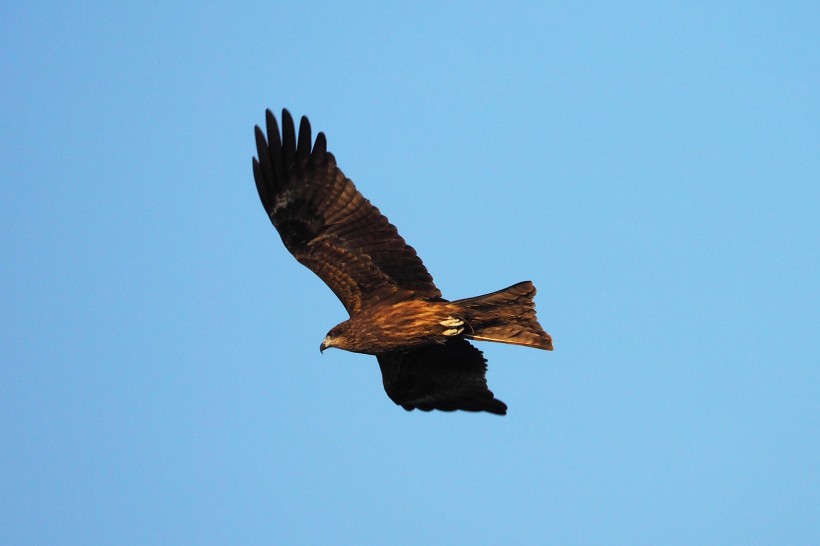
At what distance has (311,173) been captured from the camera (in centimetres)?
1302

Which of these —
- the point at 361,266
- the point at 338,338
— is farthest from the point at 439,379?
the point at 361,266

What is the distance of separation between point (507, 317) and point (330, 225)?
2116 mm

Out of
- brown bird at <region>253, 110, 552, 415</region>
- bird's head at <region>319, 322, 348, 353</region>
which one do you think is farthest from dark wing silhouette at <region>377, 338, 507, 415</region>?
bird's head at <region>319, 322, 348, 353</region>

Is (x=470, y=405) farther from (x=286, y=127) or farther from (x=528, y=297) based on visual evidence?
(x=286, y=127)

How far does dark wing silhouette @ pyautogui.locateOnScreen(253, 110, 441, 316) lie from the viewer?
1290 centimetres

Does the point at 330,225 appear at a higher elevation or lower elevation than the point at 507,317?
higher

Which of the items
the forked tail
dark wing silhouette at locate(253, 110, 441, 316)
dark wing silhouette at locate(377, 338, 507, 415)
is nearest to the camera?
the forked tail

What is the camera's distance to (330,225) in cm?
1309

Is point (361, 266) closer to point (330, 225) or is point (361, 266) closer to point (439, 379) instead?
point (330, 225)

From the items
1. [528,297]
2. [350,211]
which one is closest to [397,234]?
[350,211]

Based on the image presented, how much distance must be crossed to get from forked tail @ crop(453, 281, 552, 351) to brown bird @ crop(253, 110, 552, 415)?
0.4 inches

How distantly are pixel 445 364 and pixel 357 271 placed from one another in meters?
1.75

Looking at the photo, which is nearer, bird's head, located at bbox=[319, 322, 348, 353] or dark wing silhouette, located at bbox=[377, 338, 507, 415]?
bird's head, located at bbox=[319, 322, 348, 353]

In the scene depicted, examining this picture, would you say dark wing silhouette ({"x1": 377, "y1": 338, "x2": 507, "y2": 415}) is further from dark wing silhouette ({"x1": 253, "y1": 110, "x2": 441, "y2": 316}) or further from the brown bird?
dark wing silhouette ({"x1": 253, "y1": 110, "x2": 441, "y2": 316})
